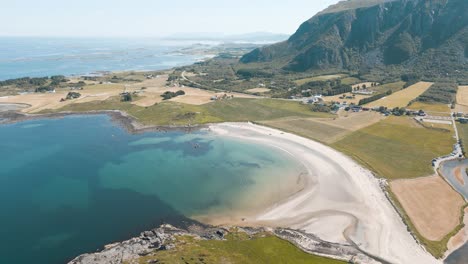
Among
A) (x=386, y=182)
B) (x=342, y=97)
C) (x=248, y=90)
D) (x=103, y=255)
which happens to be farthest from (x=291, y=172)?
(x=248, y=90)

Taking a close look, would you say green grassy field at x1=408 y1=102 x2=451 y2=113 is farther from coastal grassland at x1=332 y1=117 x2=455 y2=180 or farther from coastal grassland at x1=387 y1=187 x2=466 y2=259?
coastal grassland at x1=387 y1=187 x2=466 y2=259

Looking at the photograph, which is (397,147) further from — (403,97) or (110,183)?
(110,183)

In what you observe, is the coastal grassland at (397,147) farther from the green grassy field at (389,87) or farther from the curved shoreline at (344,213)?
the green grassy field at (389,87)

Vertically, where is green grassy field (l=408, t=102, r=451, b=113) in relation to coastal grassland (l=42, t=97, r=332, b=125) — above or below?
above

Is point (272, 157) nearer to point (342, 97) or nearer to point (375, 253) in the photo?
point (375, 253)

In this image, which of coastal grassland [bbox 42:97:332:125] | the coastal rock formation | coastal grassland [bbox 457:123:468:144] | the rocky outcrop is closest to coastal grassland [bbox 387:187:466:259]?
the rocky outcrop
